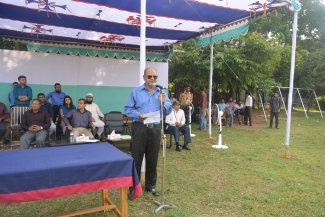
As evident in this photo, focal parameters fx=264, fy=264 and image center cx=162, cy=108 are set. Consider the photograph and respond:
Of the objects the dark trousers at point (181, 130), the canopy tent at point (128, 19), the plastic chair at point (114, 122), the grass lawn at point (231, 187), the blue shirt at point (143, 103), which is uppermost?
the canopy tent at point (128, 19)

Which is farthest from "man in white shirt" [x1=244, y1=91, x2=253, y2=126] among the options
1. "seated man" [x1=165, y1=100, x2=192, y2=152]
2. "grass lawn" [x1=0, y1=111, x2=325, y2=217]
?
"seated man" [x1=165, y1=100, x2=192, y2=152]

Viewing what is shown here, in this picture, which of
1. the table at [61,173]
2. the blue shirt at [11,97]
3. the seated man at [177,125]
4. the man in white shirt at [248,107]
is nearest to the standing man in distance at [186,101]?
the seated man at [177,125]

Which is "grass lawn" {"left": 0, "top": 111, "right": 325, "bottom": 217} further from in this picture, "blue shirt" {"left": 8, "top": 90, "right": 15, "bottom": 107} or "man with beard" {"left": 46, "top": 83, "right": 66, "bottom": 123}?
"blue shirt" {"left": 8, "top": 90, "right": 15, "bottom": 107}

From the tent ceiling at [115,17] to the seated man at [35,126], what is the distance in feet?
6.30

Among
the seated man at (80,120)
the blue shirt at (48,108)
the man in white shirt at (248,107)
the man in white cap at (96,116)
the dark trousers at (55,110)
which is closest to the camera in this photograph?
the seated man at (80,120)

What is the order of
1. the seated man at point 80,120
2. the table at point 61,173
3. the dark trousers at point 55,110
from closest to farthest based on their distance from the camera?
the table at point 61,173 < the seated man at point 80,120 < the dark trousers at point 55,110

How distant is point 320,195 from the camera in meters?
3.77

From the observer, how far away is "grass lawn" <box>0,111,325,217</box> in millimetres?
3254

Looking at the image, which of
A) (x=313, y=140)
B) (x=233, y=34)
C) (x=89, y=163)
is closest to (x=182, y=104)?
(x=233, y=34)

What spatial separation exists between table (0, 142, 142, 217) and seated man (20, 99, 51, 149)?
2358 mm

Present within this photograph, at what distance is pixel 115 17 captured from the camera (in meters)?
5.69

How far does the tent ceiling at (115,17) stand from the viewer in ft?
16.1

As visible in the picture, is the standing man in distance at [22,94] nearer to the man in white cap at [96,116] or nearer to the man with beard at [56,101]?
the man with beard at [56,101]

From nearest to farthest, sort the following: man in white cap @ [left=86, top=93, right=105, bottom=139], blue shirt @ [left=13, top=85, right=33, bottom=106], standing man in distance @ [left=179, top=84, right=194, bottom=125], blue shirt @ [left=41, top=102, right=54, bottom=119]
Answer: man in white cap @ [left=86, top=93, right=105, bottom=139] → blue shirt @ [left=41, top=102, right=54, bottom=119] → blue shirt @ [left=13, top=85, right=33, bottom=106] → standing man in distance @ [left=179, top=84, right=194, bottom=125]
